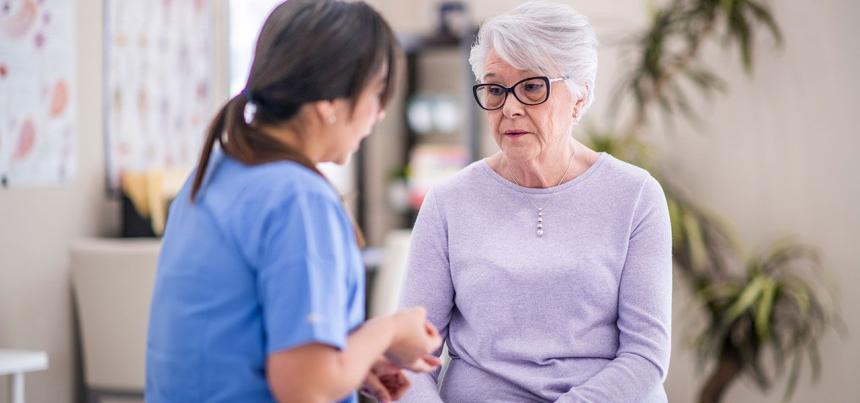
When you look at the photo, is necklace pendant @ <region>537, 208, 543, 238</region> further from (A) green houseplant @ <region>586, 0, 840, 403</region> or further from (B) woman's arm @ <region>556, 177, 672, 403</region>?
(A) green houseplant @ <region>586, 0, 840, 403</region>

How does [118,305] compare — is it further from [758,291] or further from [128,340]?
[758,291]

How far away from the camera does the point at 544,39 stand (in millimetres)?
1739

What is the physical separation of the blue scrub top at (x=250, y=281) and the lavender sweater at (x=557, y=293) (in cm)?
57

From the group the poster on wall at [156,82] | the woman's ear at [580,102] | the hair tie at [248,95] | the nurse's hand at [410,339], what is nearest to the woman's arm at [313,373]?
the nurse's hand at [410,339]

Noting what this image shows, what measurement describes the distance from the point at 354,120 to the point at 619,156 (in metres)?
3.07

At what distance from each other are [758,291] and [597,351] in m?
2.46

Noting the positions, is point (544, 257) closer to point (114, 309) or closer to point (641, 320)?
point (641, 320)

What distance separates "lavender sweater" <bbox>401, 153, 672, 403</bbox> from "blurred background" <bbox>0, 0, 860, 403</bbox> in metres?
1.57

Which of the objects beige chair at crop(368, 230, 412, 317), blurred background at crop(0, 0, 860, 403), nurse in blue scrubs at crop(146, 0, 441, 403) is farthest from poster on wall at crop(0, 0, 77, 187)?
nurse in blue scrubs at crop(146, 0, 441, 403)

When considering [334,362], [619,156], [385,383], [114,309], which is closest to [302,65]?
[334,362]

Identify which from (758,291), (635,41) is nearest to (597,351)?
(758,291)

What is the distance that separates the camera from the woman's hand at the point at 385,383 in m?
1.37

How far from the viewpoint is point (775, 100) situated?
432cm

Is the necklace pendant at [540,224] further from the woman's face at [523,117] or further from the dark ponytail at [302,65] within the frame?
the dark ponytail at [302,65]
